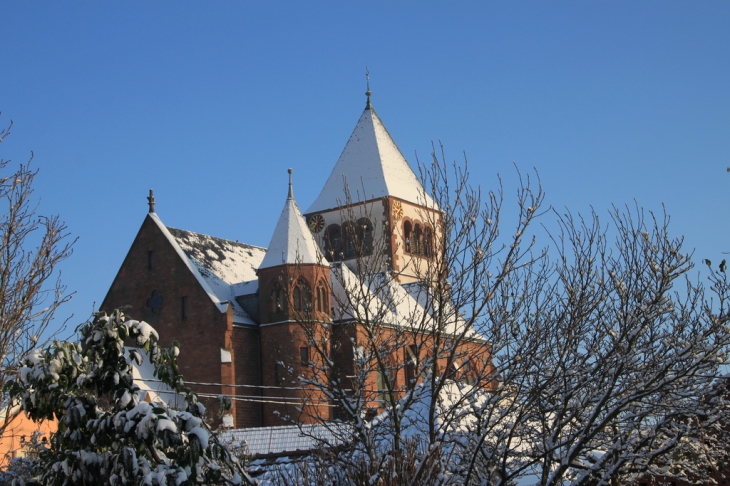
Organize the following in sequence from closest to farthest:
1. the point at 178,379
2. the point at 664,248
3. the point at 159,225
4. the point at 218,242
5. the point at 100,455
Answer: the point at 100,455 → the point at 178,379 → the point at 664,248 → the point at 159,225 → the point at 218,242

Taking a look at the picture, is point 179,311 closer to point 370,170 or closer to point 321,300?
point 321,300

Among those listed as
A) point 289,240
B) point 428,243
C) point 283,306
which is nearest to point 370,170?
point 289,240

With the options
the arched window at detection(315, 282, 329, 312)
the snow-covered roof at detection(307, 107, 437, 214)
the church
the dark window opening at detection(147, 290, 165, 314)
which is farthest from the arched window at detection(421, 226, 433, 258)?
the snow-covered roof at detection(307, 107, 437, 214)

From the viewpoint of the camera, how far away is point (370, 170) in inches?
2025

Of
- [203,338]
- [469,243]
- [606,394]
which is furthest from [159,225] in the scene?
[606,394]

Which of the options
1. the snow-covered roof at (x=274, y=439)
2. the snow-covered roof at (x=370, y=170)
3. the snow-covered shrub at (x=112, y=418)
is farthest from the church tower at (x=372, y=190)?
the snow-covered shrub at (x=112, y=418)

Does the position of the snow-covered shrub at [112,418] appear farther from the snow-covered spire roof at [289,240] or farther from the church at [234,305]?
the snow-covered spire roof at [289,240]

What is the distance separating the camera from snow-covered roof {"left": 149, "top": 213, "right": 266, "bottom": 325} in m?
38.9

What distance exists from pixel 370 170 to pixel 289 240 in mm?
13590

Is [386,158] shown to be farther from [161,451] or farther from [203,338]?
[161,451]

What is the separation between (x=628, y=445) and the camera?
1130 cm

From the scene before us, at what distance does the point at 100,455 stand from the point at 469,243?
555 centimetres

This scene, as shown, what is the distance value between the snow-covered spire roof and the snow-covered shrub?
27.0 metres

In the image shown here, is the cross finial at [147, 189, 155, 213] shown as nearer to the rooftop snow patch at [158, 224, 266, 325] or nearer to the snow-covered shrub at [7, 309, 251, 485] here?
the rooftop snow patch at [158, 224, 266, 325]
